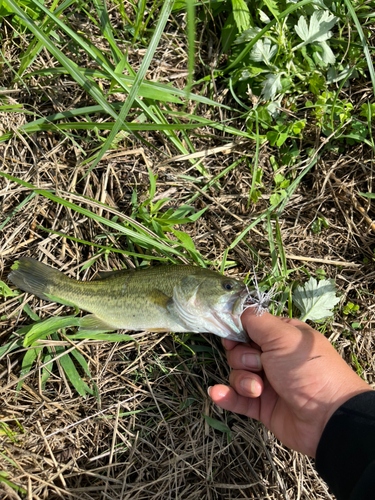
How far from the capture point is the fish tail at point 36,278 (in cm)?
355

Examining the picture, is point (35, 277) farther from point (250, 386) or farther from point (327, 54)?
point (327, 54)

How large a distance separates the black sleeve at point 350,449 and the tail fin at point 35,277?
2.93m

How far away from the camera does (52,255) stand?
12.4 feet

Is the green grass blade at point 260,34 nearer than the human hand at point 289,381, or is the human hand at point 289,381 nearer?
the human hand at point 289,381

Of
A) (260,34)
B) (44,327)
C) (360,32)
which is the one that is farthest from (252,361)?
(360,32)

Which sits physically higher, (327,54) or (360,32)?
(360,32)

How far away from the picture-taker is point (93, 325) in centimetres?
353

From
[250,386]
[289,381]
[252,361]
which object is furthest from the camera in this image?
[252,361]

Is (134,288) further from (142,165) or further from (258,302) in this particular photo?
(142,165)

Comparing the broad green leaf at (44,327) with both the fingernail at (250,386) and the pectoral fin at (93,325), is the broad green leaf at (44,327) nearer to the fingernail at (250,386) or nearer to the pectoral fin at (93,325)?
the pectoral fin at (93,325)

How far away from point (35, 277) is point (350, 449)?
3.32 meters

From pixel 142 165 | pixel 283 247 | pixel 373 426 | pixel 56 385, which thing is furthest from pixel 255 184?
pixel 56 385

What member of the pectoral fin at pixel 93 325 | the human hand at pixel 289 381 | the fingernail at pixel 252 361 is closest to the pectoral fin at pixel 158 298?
the pectoral fin at pixel 93 325

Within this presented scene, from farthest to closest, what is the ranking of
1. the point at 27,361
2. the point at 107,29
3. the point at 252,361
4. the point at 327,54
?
the point at 327,54 → the point at 27,361 → the point at 107,29 → the point at 252,361
